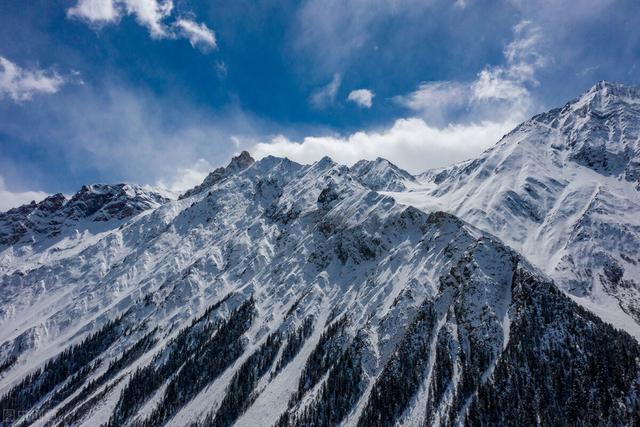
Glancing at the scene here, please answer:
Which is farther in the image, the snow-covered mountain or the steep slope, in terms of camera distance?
the steep slope

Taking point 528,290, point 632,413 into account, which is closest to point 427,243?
point 528,290

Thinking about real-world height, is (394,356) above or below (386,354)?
above

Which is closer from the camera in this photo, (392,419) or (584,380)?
(584,380)

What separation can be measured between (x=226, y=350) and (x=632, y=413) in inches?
5480

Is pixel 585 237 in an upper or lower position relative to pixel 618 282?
upper

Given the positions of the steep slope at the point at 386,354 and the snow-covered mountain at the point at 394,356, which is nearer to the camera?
the snow-covered mountain at the point at 394,356

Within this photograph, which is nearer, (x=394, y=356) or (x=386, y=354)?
(x=394, y=356)

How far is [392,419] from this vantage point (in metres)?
109

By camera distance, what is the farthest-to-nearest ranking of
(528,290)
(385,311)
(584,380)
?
(385,311), (528,290), (584,380)

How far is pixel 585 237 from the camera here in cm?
17938

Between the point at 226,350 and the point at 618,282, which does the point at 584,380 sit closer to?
the point at 618,282

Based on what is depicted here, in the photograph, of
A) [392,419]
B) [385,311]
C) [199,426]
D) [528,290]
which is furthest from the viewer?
[385,311]

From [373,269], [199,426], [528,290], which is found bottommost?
[199,426]

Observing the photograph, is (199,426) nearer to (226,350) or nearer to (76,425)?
(226,350)
